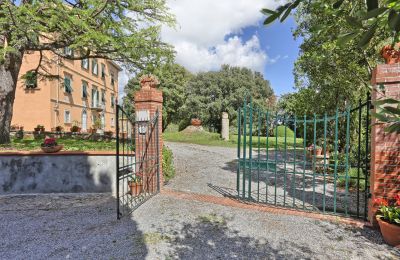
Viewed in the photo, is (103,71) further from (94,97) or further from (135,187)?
(135,187)

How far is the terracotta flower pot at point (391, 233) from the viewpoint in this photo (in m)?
3.50

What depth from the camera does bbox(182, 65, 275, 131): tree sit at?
28.6 meters

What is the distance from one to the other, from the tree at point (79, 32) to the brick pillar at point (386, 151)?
273 inches

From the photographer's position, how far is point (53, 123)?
1884cm

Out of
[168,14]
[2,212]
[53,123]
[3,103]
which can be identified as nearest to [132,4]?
[168,14]

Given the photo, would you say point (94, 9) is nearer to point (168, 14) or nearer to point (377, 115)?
point (168, 14)

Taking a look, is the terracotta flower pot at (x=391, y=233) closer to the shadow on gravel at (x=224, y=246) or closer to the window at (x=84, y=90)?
the shadow on gravel at (x=224, y=246)

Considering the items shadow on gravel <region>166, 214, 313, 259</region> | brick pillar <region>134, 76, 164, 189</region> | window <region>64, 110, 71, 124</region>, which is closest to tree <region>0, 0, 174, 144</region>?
brick pillar <region>134, 76, 164, 189</region>

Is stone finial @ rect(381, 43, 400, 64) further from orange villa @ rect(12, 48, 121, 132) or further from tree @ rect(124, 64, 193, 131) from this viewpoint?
tree @ rect(124, 64, 193, 131)

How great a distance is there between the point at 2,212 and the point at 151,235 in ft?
12.2

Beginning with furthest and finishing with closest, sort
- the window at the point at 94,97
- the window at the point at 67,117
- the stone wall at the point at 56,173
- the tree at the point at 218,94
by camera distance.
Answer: the tree at the point at 218,94, the window at the point at 94,97, the window at the point at 67,117, the stone wall at the point at 56,173

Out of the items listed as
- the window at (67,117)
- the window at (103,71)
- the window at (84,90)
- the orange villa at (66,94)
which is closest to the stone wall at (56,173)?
the orange villa at (66,94)

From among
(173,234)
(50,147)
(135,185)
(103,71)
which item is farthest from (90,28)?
(103,71)

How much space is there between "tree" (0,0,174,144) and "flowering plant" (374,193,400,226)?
7.69 meters
